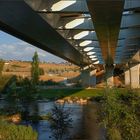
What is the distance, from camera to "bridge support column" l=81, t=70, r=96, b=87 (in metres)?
107

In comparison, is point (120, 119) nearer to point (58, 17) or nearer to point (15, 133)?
point (15, 133)

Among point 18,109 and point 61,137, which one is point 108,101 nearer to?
point 61,137

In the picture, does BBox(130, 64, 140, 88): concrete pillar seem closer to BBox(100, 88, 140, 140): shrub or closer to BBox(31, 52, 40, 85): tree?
BBox(31, 52, 40, 85): tree

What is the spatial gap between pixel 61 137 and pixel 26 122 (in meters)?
15.1

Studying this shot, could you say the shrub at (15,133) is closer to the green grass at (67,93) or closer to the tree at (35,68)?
the green grass at (67,93)

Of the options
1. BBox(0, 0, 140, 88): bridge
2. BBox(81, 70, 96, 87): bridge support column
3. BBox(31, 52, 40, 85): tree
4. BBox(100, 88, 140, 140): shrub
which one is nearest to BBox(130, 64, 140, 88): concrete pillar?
BBox(81, 70, 96, 87): bridge support column

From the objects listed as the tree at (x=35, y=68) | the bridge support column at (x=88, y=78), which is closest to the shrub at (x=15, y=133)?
the tree at (x=35, y=68)

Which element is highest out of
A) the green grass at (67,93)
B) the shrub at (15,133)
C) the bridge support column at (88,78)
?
the bridge support column at (88,78)

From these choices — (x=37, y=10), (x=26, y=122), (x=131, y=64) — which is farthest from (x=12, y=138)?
(x=131, y=64)

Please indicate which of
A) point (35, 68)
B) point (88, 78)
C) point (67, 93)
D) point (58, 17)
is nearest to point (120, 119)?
point (58, 17)

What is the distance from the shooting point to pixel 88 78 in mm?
111438

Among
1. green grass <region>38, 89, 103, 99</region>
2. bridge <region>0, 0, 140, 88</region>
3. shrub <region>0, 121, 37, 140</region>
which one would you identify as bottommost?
shrub <region>0, 121, 37, 140</region>

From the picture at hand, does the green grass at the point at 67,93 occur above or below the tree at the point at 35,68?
below

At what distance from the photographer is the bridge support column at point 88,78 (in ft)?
350
